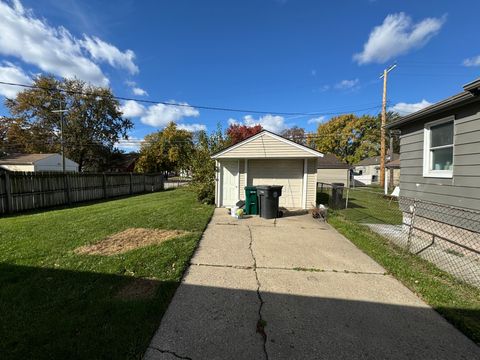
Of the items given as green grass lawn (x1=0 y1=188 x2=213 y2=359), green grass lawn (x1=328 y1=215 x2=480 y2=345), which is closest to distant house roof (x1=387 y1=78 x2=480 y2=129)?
green grass lawn (x1=328 y1=215 x2=480 y2=345)

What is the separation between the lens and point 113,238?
5219 millimetres

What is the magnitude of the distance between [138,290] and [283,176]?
7.98m

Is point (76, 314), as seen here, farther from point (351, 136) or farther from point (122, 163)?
point (351, 136)

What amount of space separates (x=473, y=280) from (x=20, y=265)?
7.12 m

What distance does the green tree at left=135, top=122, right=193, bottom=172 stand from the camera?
3959cm

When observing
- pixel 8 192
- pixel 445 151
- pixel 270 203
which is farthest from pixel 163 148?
pixel 445 151

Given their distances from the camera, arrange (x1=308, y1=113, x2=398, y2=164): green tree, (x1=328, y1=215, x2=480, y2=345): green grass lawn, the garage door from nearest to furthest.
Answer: (x1=328, y1=215, x2=480, y2=345): green grass lawn < the garage door < (x1=308, y1=113, x2=398, y2=164): green tree

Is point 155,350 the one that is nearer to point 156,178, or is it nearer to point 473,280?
point 473,280

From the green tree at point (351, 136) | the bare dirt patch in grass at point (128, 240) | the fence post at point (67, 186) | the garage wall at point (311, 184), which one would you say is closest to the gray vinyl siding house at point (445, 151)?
the garage wall at point (311, 184)

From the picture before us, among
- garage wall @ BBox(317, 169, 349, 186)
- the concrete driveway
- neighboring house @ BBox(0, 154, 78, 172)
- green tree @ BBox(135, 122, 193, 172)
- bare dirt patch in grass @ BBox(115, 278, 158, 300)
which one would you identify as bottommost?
the concrete driveway

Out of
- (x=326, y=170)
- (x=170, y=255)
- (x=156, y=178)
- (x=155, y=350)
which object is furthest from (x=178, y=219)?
(x=326, y=170)

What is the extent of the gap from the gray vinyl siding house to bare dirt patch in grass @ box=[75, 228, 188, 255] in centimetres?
593

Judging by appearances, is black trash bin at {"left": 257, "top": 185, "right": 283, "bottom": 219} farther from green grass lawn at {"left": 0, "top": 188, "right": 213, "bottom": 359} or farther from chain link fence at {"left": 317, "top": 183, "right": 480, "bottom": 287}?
green grass lawn at {"left": 0, "top": 188, "right": 213, "bottom": 359}

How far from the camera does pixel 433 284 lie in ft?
11.2
